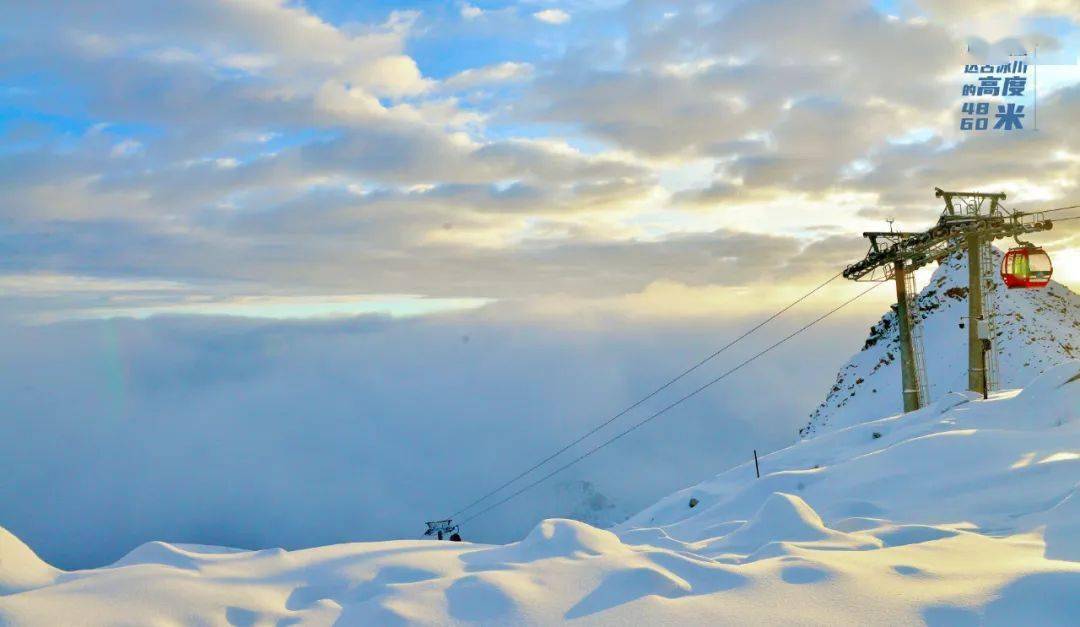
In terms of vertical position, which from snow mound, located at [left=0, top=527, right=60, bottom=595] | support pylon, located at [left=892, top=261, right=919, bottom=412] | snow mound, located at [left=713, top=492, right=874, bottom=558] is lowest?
snow mound, located at [left=713, top=492, right=874, bottom=558]

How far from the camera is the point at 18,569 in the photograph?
8281 millimetres

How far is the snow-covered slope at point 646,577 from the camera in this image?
22.9 ft

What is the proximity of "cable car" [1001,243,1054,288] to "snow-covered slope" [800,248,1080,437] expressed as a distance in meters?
20.3

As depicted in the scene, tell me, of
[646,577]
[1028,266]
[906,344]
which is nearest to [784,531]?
[646,577]

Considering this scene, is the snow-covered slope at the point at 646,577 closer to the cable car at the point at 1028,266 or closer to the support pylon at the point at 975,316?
the cable car at the point at 1028,266

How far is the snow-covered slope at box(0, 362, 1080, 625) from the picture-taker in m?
6.98

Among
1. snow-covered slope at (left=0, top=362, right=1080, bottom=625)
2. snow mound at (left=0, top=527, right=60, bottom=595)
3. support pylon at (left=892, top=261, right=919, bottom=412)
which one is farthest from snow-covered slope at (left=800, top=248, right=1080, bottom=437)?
snow mound at (left=0, top=527, right=60, bottom=595)

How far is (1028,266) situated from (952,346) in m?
35.0

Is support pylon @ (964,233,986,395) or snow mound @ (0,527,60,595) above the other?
support pylon @ (964,233,986,395)

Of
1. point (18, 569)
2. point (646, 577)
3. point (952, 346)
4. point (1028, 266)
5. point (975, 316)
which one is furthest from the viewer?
point (952, 346)

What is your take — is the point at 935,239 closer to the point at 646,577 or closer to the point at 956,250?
the point at 956,250

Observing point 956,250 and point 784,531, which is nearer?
point 784,531

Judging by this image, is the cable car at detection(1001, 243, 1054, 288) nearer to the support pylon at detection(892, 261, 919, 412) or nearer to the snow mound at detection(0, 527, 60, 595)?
the support pylon at detection(892, 261, 919, 412)

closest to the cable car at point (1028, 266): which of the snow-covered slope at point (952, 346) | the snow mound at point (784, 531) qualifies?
the snow mound at point (784, 531)
